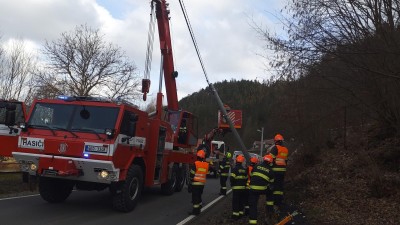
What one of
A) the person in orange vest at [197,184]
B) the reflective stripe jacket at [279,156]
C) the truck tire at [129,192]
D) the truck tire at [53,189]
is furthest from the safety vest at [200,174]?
the truck tire at [53,189]

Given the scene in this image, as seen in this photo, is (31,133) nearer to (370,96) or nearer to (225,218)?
(225,218)

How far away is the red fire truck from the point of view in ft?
31.1

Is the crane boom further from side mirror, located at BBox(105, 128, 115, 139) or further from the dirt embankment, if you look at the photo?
side mirror, located at BBox(105, 128, 115, 139)

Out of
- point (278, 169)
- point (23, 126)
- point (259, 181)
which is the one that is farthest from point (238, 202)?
point (23, 126)

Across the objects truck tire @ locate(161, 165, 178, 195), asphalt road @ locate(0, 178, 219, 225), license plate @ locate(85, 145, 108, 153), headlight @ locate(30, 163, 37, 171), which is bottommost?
asphalt road @ locate(0, 178, 219, 225)

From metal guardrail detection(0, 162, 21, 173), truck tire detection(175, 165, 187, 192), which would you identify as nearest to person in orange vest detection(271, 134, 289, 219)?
truck tire detection(175, 165, 187, 192)

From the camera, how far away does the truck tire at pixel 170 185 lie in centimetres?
1434

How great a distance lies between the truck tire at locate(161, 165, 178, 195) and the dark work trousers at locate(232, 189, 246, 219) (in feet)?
14.6

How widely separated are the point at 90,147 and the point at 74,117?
43.1 inches

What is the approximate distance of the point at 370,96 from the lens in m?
11.1

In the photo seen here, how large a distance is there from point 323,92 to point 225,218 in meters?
4.22

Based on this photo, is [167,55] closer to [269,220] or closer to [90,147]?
[90,147]

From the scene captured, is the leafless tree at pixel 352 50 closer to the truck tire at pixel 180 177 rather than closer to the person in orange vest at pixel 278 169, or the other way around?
the person in orange vest at pixel 278 169

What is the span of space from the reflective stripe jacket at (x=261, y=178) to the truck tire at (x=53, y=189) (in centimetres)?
469
